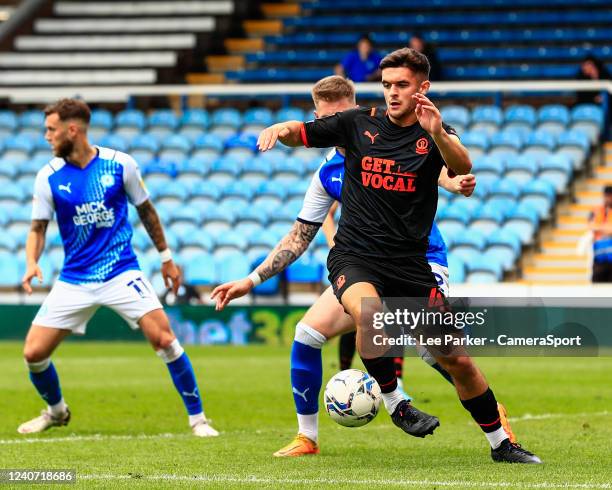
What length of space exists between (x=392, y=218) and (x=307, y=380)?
4.55 feet

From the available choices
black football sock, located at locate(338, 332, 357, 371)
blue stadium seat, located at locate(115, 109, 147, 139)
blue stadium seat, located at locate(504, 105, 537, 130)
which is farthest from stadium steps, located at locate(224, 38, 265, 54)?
black football sock, located at locate(338, 332, 357, 371)

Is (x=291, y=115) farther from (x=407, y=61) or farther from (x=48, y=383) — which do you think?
(x=407, y=61)

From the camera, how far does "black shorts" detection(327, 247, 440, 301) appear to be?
23.4 ft

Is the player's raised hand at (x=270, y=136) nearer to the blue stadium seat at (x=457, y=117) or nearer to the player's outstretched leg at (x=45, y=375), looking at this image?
the player's outstretched leg at (x=45, y=375)

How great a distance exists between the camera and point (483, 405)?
7.16 meters

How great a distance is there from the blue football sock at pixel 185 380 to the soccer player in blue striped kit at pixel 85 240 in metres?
0.06

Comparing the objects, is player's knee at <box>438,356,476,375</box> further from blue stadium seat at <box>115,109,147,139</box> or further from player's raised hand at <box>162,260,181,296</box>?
blue stadium seat at <box>115,109,147,139</box>

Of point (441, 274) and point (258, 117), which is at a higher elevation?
point (441, 274)

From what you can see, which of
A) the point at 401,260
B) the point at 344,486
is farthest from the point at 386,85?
the point at 344,486

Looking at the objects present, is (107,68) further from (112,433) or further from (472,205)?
(112,433)

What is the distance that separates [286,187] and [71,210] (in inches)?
531

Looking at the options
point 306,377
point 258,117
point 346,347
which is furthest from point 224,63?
point 306,377

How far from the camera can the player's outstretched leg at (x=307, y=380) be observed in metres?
7.95

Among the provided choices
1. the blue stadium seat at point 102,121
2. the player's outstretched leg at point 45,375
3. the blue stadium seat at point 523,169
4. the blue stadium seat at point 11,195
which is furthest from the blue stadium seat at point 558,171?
the player's outstretched leg at point 45,375
